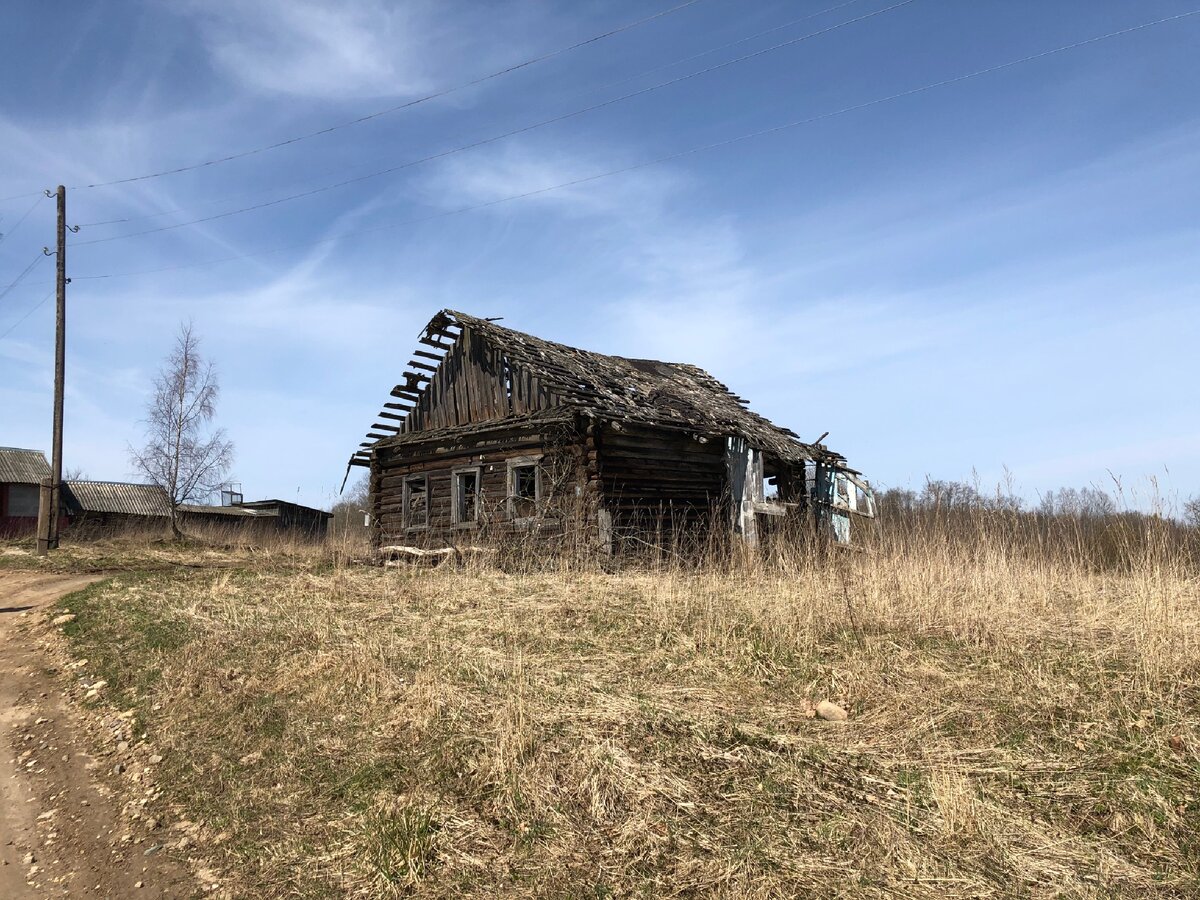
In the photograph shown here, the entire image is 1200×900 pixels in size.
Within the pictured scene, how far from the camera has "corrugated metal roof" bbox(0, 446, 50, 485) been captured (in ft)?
122

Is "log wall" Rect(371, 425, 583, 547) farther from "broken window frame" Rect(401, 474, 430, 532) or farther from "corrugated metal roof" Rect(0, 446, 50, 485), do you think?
"corrugated metal roof" Rect(0, 446, 50, 485)

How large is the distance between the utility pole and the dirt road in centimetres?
1386

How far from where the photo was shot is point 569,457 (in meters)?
15.7

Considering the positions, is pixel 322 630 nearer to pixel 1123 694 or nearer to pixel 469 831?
pixel 469 831

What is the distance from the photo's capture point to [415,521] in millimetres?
19672

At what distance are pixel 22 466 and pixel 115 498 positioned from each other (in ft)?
20.8

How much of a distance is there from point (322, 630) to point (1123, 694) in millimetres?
6994

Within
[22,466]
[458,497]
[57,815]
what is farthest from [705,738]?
[22,466]

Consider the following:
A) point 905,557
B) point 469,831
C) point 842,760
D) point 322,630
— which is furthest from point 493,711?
point 905,557

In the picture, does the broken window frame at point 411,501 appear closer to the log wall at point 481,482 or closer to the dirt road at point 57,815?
the log wall at point 481,482

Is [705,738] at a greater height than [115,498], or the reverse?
[115,498]

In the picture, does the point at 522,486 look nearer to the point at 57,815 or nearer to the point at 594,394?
the point at 594,394

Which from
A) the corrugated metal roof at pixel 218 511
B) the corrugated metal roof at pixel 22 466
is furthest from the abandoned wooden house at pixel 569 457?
the corrugated metal roof at pixel 218 511

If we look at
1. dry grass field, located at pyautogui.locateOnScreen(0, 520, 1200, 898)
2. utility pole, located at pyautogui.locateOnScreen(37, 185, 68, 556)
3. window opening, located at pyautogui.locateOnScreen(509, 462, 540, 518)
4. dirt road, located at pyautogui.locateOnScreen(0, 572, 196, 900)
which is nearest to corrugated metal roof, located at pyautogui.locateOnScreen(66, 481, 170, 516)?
utility pole, located at pyautogui.locateOnScreen(37, 185, 68, 556)
